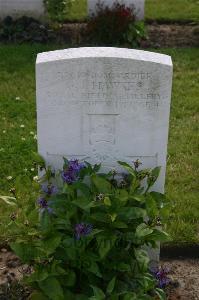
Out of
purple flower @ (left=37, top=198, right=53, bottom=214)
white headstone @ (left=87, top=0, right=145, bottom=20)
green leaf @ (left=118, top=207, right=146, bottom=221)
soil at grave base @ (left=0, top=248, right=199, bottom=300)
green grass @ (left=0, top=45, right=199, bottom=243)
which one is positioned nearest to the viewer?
green leaf @ (left=118, top=207, right=146, bottom=221)

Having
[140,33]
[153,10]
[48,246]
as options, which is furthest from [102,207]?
[153,10]

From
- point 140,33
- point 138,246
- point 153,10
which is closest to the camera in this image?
point 138,246

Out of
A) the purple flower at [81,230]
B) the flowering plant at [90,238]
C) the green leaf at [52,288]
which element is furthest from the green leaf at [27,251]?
the purple flower at [81,230]

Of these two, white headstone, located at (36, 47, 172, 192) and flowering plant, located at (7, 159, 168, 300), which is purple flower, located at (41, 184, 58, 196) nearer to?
flowering plant, located at (7, 159, 168, 300)

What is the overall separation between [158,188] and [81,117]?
2.11 ft

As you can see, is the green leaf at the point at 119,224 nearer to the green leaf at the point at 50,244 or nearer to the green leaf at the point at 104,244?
the green leaf at the point at 104,244

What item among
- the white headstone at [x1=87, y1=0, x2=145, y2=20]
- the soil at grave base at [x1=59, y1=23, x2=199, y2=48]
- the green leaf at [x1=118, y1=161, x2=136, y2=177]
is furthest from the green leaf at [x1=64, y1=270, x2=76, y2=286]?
the white headstone at [x1=87, y1=0, x2=145, y2=20]

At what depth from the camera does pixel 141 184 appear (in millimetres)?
3768

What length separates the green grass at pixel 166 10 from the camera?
31.9 ft

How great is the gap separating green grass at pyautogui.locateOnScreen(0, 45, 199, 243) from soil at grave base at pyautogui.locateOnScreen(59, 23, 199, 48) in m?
0.46

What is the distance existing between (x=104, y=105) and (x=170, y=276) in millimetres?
1264

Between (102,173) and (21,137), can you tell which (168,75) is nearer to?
(102,173)

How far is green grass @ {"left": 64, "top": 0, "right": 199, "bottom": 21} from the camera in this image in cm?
973

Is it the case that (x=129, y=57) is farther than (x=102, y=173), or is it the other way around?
(x=102, y=173)
